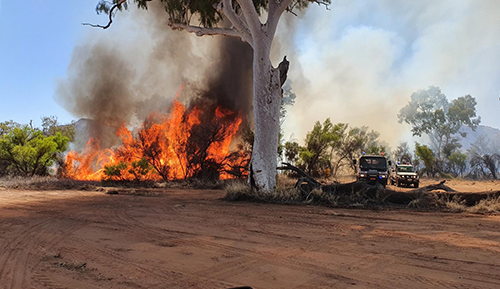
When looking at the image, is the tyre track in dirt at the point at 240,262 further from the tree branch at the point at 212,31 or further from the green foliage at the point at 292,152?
the green foliage at the point at 292,152

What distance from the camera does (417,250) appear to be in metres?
4.94

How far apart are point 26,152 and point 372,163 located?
21.0 m

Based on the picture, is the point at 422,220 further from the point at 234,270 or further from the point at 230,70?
the point at 230,70

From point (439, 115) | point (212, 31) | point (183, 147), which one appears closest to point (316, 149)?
point (183, 147)

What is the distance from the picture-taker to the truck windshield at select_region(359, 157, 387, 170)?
21.8m

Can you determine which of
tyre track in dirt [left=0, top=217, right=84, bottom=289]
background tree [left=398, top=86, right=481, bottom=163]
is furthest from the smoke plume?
background tree [left=398, top=86, right=481, bottom=163]

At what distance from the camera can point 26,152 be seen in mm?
20453

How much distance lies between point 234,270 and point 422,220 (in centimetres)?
540

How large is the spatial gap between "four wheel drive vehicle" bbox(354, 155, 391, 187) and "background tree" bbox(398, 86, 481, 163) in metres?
30.8

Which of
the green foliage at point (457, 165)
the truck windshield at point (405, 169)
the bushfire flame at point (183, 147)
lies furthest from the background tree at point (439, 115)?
the bushfire flame at point (183, 147)

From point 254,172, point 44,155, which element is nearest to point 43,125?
point 44,155

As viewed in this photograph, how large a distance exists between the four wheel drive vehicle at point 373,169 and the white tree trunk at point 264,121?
34.2 ft

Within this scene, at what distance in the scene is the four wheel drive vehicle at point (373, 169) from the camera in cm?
2109

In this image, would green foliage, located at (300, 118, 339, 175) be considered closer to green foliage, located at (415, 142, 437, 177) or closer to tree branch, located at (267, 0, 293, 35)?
tree branch, located at (267, 0, 293, 35)
